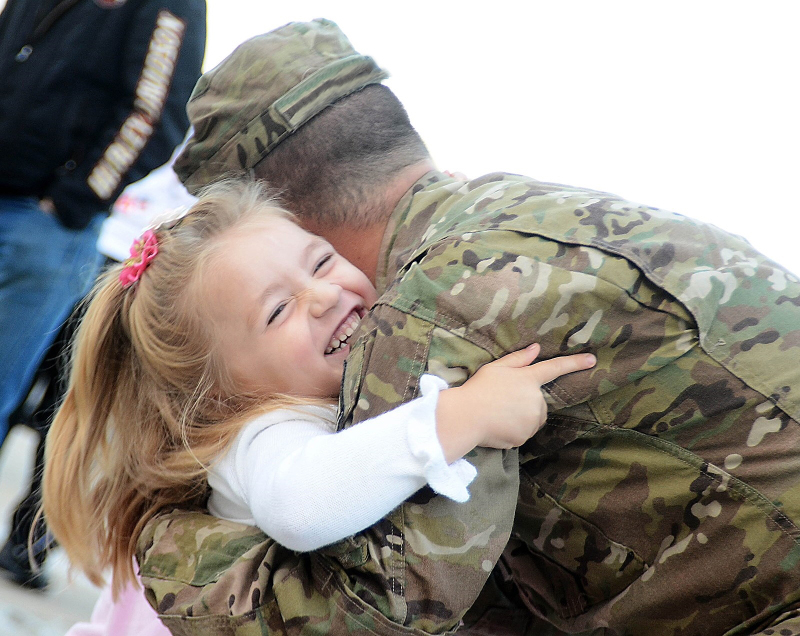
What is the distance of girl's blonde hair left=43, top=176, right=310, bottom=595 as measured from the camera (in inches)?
49.4

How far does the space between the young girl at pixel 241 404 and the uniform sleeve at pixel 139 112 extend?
55cm

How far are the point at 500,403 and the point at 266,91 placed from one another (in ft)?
2.70

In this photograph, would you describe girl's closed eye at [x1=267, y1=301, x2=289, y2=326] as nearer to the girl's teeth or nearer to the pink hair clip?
the girl's teeth

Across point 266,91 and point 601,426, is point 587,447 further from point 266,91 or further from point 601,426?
point 266,91

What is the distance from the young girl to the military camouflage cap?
8cm

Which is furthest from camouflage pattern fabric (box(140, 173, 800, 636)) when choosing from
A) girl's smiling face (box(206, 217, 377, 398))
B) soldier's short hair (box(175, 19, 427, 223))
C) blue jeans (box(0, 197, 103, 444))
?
blue jeans (box(0, 197, 103, 444))

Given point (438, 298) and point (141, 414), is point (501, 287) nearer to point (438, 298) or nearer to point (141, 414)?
point (438, 298)

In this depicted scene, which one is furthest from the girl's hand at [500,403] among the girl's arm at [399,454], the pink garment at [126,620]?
the pink garment at [126,620]

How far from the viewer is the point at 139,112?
6.57 ft

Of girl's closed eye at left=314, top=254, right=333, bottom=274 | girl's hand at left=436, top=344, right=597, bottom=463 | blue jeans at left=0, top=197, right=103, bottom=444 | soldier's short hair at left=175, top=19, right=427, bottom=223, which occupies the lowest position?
blue jeans at left=0, top=197, right=103, bottom=444

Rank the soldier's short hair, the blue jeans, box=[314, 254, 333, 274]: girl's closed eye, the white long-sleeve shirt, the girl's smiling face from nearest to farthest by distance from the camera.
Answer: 1. the white long-sleeve shirt
2. the girl's smiling face
3. box=[314, 254, 333, 274]: girl's closed eye
4. the soldier's short hair
5. the blue jeans

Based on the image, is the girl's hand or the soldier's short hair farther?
the soldier's short hair

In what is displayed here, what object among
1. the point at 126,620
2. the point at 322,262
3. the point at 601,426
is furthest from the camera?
the point at 126,620

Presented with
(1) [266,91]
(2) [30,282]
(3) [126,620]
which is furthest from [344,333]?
(2) [30,282]
